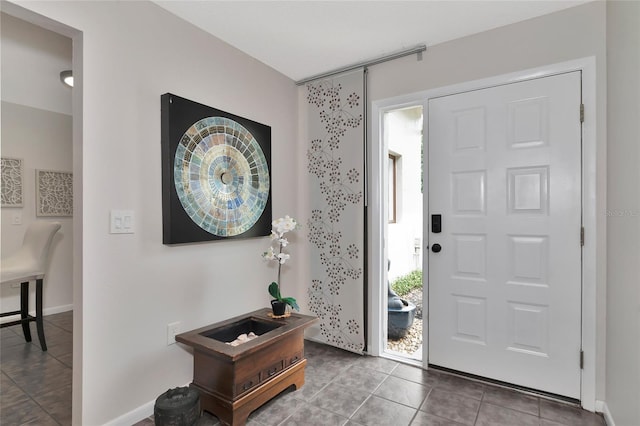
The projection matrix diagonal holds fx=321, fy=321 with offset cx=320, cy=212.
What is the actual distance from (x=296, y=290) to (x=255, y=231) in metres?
0.82

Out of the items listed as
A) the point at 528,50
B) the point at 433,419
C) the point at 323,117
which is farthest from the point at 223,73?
the point at 433,419

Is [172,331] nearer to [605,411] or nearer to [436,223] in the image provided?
[436,223]

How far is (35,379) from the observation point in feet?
7.31

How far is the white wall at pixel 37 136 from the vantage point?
2766 millimetres

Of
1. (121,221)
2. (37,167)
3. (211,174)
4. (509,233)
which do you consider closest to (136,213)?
(121,221)

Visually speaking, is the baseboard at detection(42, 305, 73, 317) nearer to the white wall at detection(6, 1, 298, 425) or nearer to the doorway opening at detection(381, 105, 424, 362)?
the white wall at detection(6, 1, 298, 425)

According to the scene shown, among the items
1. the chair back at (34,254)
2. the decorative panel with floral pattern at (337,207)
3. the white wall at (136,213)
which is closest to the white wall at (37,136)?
the chair back at (34,254)

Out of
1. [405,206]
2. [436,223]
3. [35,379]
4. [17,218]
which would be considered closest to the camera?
[35,379]

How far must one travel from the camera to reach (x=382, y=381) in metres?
2.26

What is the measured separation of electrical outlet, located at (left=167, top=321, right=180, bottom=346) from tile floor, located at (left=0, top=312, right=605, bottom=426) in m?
0.42

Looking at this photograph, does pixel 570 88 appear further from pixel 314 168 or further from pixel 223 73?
pixel 223 73

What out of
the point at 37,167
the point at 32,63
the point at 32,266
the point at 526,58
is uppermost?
the point at 32,63

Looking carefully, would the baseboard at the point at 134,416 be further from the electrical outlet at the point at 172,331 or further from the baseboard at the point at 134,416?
the electrical outlet at the point at 172,331

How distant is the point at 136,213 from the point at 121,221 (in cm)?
10
